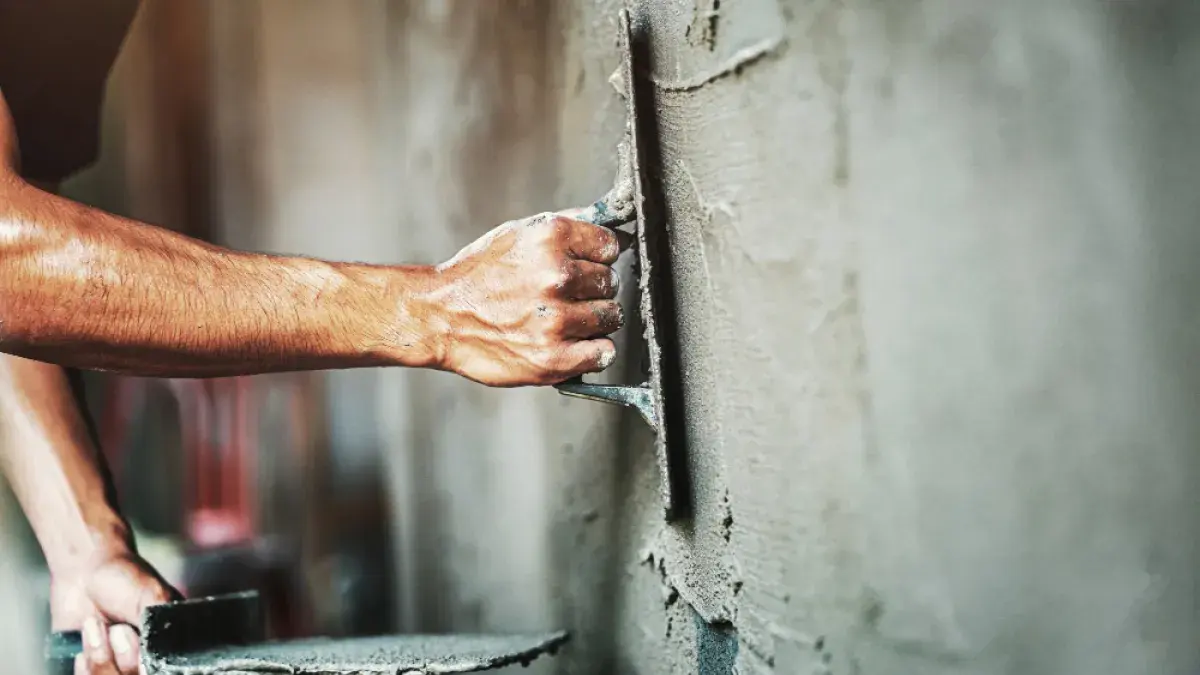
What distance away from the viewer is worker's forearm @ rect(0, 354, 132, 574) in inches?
56.3

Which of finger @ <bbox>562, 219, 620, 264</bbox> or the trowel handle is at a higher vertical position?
finger @ <bbox>562, 219, 620, 264</bbox>

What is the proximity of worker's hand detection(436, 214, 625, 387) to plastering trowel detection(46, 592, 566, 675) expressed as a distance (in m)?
0.29

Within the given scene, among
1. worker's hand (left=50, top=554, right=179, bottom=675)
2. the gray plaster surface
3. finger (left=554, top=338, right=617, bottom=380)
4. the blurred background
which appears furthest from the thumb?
finger (left=554, top=338, right=617, bottom=380)

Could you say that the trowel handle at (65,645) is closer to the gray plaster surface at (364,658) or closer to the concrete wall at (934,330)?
the gray plaster surface at (364,658)

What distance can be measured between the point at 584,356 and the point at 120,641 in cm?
91

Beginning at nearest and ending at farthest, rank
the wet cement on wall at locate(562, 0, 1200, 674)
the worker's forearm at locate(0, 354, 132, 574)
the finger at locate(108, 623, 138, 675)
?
the wet cement on wall at locate(562, 0, 1200, 674) < the finger at locate(108, 623, 138, 675) < the worker's forearm at locate(0, 354, 132, 574)

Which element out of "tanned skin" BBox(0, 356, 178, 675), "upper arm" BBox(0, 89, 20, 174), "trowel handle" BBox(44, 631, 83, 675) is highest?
"upper arm" BBox(0, 89, 20, 174)

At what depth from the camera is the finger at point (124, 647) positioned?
126 cm

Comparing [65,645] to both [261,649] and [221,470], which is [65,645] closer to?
[261,649]

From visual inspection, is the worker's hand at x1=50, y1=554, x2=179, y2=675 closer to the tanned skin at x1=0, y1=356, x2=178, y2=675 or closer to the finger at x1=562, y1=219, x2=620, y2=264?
the tanned skin at x1=0, y1=356, x2=178, y2=675

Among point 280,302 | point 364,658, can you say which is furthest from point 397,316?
point 364,658

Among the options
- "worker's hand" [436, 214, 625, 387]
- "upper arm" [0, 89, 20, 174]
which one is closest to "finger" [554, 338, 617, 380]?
"worker's hand" [436, 214, 625, 387]

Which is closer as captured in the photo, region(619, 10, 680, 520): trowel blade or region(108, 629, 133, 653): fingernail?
region(619, 10, 680, 520): trowel blade

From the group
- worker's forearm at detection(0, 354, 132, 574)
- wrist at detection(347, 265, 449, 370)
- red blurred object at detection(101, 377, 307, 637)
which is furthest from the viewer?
red blurred object at detection(101, 377, 307, 637)
